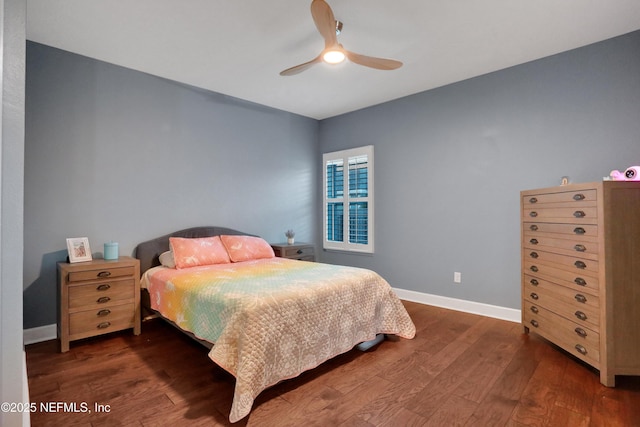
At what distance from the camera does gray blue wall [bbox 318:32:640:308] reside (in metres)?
2.69

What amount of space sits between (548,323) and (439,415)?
1.47 m

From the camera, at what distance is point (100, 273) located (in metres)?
2.62

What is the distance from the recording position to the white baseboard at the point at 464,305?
318 cm

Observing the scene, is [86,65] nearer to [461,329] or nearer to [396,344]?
[396,344]

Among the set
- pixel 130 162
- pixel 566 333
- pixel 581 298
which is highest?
pixel 130 162

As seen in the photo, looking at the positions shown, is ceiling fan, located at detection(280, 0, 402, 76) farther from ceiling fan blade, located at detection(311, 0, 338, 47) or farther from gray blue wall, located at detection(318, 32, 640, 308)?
gray blue wall, located at detection(318, 32, 640, 308)

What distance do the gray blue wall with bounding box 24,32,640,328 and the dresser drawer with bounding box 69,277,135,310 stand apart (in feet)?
1.65

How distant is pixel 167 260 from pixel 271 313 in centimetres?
175

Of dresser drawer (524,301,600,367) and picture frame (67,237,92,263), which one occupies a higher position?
picture frame (67,237,92,263)

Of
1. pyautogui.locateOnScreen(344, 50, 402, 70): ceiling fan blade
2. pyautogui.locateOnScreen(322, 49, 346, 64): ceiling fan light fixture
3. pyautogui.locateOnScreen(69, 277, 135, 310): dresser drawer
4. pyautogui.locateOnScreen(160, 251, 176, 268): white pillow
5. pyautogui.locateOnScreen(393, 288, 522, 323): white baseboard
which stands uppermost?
pyautogui.locateOnScreen(344, 50, 402, 70): ceiling fan blade

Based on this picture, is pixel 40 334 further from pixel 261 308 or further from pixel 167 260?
pixel 261 308

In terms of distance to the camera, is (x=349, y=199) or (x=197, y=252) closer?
(x=197, y=252)

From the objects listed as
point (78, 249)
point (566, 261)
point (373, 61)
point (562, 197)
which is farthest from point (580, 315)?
point (78, 249)

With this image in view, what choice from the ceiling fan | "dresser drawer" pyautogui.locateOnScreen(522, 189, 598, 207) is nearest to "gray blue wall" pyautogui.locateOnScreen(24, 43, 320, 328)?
the ceiling fan
